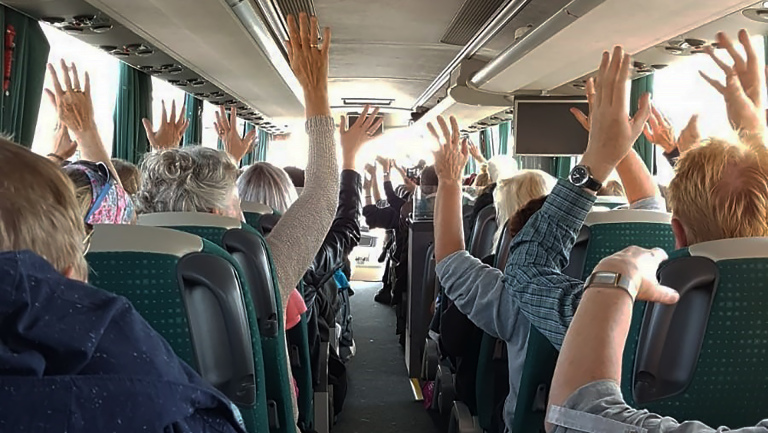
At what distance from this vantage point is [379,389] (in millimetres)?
5156

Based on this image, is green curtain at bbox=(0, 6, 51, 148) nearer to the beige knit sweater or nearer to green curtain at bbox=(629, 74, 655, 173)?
the beige knit sweater

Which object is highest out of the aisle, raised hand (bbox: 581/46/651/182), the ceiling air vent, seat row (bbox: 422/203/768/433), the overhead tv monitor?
the ceiling air vent

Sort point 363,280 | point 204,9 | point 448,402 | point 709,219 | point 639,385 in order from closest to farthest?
1. point 639,385
2. point 709,219
3. point 448,402
4. point 204,9
5. point 363,280

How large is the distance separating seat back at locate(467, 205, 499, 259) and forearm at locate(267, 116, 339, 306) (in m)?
1.55

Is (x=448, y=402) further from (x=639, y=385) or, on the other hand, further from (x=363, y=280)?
(x=363, y=280)

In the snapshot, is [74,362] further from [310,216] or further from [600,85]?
[310,216]

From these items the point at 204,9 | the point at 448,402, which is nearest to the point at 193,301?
the point at 448,402

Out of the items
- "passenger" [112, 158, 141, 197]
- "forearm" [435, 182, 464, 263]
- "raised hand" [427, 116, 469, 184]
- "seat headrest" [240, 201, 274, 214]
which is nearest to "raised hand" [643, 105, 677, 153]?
"raised hand" [427, 116, 469, 184]

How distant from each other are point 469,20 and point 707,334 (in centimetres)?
570

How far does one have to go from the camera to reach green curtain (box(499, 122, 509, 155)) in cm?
1263

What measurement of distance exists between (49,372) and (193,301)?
2.08ft

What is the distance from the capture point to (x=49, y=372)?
652 millimetres

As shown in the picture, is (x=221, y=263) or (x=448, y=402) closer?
(x=221, y=263)

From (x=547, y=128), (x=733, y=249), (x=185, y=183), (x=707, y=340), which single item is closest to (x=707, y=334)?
(x=707, y=340)
